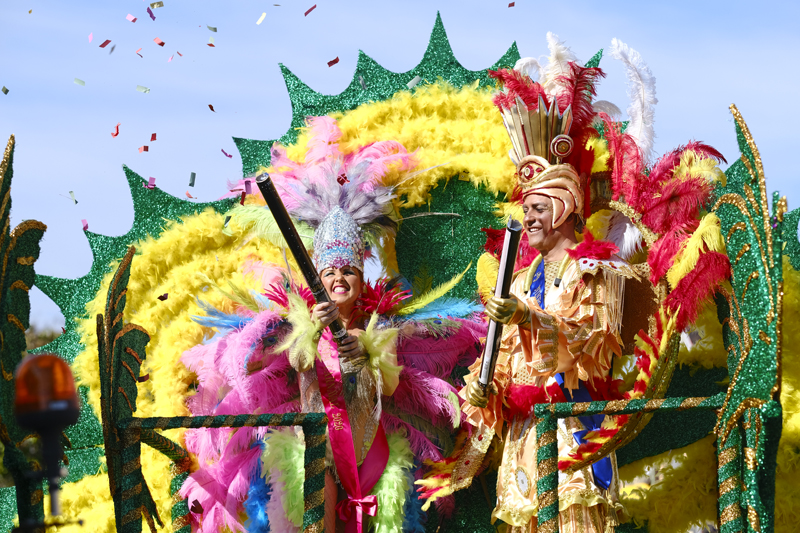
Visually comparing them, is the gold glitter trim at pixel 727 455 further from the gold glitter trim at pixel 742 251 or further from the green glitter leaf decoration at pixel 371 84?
the green glitter leaf decoration at pixel 371 84

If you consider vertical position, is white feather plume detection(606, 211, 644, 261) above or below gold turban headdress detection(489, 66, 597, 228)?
below

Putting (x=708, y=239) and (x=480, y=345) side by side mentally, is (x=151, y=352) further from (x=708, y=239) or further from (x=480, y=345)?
(x=708, y=239)

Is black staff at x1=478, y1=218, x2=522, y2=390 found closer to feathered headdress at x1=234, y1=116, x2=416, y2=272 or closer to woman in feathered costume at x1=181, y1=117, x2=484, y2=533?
woman in feathered costume at x1=181, y1=117, x2=484, y2=533

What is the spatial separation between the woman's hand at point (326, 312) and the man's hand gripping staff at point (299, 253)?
23 mm

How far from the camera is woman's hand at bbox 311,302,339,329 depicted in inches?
163

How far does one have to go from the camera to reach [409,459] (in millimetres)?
4535

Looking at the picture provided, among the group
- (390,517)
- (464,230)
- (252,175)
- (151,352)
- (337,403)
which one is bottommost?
(390,517)

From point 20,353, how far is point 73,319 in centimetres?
260

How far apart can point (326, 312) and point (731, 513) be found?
190cm

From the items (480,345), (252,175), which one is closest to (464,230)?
(480,345)

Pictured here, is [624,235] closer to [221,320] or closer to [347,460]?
[347,460]

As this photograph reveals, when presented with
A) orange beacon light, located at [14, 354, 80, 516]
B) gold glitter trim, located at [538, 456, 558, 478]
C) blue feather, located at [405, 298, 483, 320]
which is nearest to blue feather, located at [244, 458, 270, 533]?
blue feather, located at [405, 298, 483, 320]

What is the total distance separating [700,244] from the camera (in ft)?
12.0

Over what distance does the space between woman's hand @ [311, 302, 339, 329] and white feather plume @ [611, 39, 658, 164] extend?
68.2 inches
